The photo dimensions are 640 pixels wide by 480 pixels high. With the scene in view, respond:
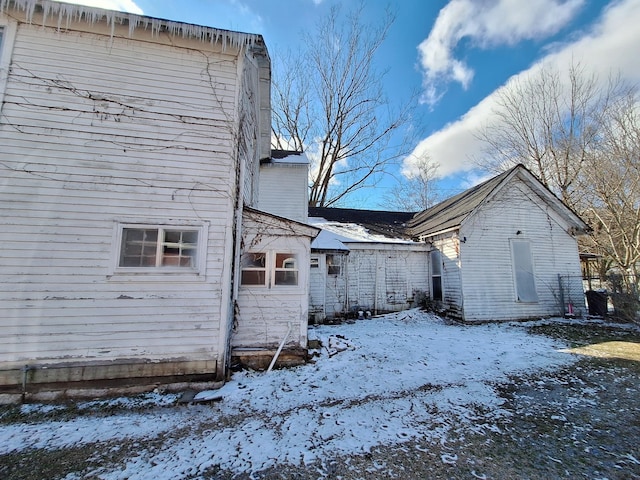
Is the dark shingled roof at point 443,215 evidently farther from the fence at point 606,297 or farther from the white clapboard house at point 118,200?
the white clapboard house at point 118,200

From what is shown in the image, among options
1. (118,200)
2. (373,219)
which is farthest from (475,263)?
(118,200)

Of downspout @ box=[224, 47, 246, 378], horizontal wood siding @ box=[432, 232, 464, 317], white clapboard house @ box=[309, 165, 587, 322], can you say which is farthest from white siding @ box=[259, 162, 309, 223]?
downspout @ box=[224, 47, 246, 378]

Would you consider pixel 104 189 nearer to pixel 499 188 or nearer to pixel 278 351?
pixel 278 351

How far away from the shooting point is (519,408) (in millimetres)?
4102

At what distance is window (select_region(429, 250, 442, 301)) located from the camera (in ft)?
38.0

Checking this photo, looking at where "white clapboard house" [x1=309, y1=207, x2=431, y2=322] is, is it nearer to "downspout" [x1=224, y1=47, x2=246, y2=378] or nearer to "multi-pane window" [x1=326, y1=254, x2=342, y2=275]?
"multi-pane window" [x1=326, y1=254, x2=342, y2=275]

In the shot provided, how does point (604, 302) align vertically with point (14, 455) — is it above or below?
above

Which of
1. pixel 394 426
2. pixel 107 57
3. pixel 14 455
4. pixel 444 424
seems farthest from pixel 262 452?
pixel 107 57

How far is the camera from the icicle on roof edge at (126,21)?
4688 mm

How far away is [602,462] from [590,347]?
19.1 feet

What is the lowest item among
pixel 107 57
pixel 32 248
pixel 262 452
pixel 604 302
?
pixel 262 452

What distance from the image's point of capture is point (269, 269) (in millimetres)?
5836

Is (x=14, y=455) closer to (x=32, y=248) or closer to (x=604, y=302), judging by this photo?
(x=32, y=248)

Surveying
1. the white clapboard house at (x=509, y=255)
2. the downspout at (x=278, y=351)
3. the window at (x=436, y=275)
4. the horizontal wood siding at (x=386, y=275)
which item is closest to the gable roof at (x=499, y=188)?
the white clapboard house at (x=509, y=255)
